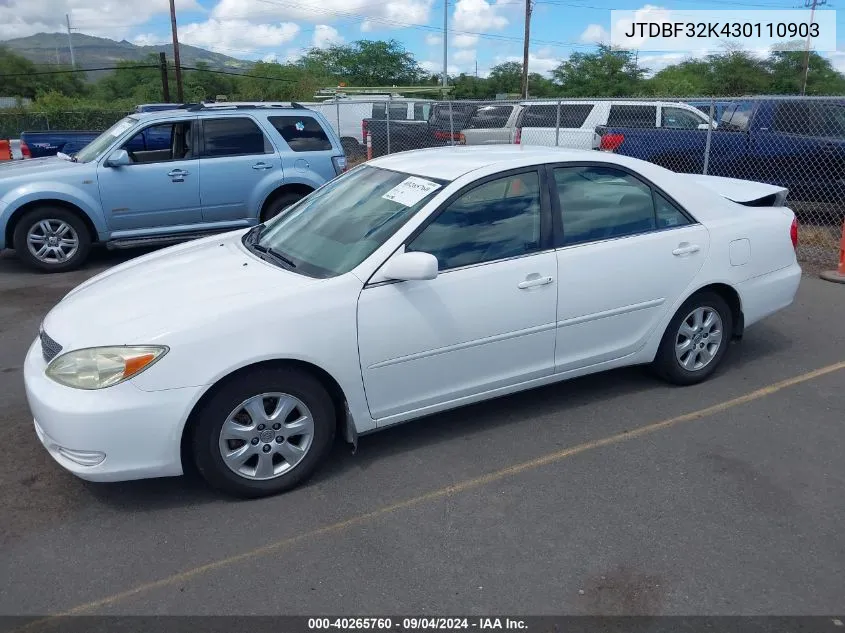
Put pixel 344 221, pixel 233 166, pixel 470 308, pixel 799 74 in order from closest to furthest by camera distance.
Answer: pixel 470 308
pixel 344 221
pixel 233 166
pixel 799 74

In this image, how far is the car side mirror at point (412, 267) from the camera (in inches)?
149

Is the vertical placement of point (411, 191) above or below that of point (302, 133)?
below

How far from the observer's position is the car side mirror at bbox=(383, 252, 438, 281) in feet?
12.4

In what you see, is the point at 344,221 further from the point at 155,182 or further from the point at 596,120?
the point at 596,120

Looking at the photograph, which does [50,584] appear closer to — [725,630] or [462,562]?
[462,562]

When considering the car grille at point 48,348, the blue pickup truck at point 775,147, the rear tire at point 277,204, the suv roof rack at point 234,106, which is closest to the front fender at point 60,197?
the suv roof rack at point 234,106

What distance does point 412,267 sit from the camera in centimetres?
378

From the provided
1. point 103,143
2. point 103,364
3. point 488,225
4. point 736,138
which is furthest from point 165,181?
point 736,138

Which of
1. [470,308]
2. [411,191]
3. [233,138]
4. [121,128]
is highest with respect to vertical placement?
[121,128]

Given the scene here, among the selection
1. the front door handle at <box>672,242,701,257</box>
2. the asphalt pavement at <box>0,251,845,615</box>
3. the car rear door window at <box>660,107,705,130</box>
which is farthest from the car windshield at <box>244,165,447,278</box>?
the car rear door window at <box>660,107,705,130</box>

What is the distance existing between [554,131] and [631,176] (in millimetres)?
8404

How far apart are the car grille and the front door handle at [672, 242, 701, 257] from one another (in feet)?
11.5

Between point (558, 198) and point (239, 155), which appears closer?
point (558, 198)

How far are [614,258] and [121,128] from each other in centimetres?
703
